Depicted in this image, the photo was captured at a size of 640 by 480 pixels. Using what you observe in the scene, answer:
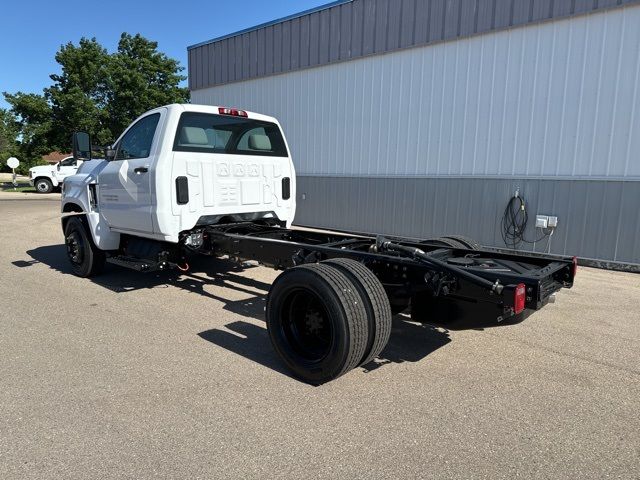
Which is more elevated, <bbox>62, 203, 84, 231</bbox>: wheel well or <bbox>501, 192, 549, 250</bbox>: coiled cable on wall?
<bbox>62, 203, 84, 231</bbox>: wheel well

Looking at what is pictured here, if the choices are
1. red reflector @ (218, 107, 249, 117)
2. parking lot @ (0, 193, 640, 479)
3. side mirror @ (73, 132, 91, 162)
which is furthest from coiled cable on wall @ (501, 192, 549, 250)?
side mirror @ (73, 132, 91, 162)

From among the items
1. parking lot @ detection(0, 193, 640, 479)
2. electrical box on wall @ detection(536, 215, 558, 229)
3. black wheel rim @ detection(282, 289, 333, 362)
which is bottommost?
parking lot @ detection(0, 193, 640, 479)

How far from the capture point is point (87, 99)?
104 feet

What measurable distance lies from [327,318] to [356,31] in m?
10.1

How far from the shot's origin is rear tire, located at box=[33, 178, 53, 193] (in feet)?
93.8

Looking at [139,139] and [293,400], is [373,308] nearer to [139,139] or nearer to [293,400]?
[293,400]

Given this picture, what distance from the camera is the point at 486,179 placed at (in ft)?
32.4

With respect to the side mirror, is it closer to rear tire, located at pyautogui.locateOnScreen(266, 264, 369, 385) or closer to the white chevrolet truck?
the white chevrolet truck

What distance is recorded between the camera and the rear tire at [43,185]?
93.8 ft

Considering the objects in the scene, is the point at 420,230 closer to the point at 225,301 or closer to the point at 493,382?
the point at 225,301

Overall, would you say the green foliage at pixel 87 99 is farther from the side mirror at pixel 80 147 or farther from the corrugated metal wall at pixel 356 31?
the side mirror at pixel 80 147

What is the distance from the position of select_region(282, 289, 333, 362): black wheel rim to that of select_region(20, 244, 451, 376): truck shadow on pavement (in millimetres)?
253

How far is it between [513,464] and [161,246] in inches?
183

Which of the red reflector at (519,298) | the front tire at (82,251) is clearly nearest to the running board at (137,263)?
the front tire at (82,251)
